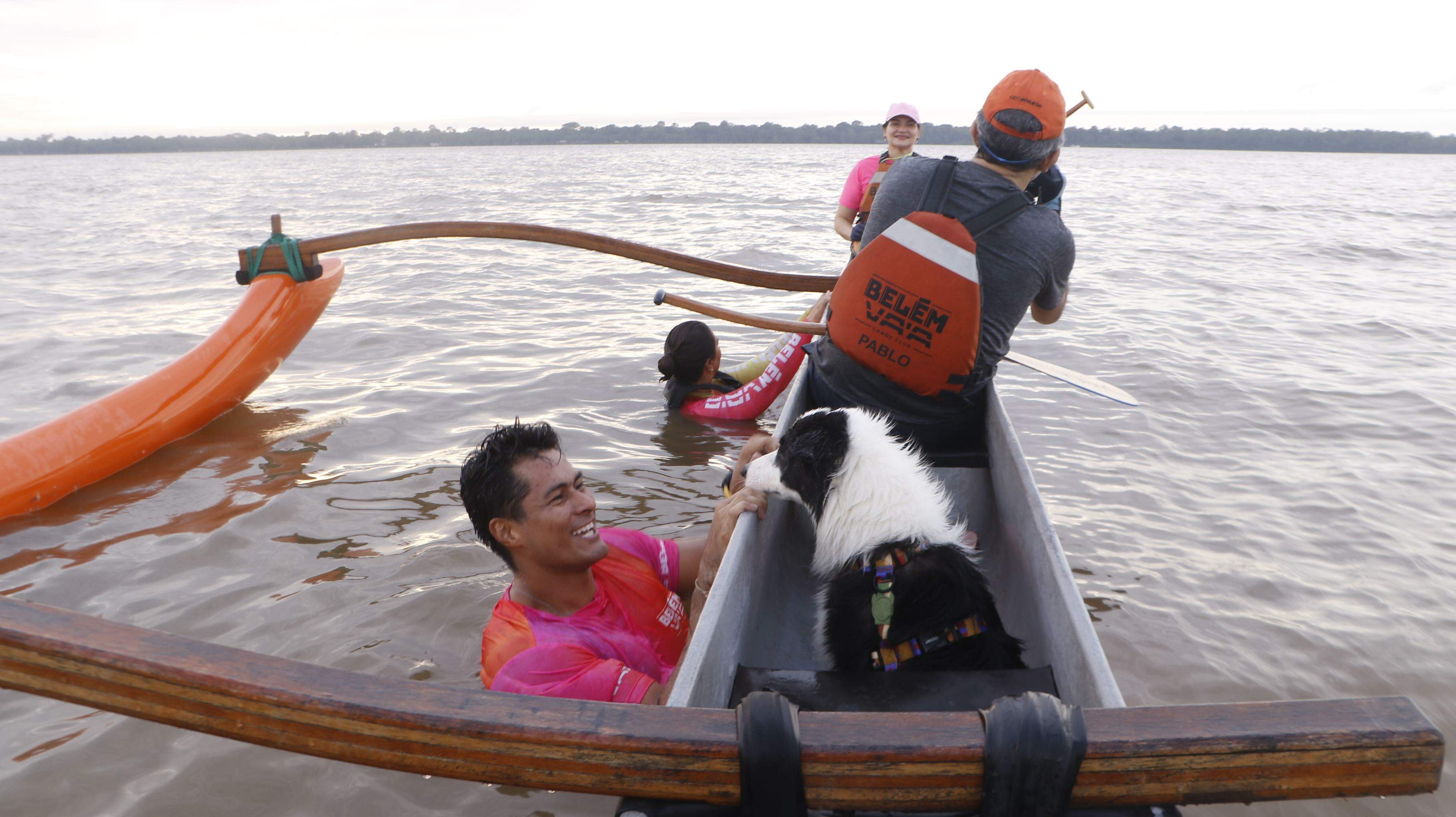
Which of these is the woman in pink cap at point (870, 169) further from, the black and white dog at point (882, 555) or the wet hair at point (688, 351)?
the black and white dog at point (882, 555)

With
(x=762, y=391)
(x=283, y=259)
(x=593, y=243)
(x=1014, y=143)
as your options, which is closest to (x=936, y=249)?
(x=1014, y=143)

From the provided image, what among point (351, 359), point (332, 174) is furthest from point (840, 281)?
point (332, 174)

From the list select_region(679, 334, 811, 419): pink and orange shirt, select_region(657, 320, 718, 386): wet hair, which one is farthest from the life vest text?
select_region(657, 320, 718, 386): wet hair

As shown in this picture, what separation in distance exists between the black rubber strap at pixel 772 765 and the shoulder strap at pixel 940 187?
2.73 meters

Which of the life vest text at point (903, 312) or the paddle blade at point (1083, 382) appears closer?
the life vest text at point (903, 312)

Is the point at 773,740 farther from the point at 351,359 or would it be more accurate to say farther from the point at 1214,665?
the point at 351,359

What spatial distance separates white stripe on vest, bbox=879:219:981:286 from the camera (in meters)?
3.64

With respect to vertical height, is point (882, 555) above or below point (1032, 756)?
below

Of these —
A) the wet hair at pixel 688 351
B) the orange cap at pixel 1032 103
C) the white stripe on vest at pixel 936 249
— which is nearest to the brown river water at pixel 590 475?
the wet hair at pixel 688 351

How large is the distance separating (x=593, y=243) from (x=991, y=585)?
12.8ft

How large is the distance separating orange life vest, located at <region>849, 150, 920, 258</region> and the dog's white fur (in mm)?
4022

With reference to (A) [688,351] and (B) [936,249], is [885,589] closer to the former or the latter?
(B) [936,249]

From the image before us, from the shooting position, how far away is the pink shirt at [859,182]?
26.2 ft

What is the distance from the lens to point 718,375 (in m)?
7.03
